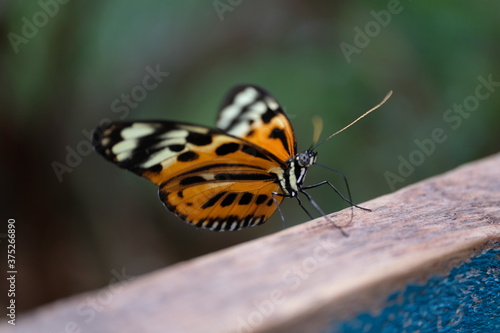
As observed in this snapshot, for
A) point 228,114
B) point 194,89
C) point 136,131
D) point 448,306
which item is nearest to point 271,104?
point 228,114

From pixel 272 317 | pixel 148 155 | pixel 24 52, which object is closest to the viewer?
pixel 272 317

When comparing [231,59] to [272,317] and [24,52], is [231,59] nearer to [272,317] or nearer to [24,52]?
[24,52]

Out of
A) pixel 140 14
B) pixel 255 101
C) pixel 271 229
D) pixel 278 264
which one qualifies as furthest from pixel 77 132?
pixel 278 264

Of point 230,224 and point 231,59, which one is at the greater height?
point 231,59

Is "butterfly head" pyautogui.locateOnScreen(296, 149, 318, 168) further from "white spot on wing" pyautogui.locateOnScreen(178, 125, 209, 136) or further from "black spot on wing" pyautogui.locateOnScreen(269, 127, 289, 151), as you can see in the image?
"white spot on wing" pyautogui.locateOnScreen(178, 125, 209, 136)

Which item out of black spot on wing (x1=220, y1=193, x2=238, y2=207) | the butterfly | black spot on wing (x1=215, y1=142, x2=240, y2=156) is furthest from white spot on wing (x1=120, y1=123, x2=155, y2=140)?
black spot on wing (x1=220, y1=193, x2=238, y2=207)

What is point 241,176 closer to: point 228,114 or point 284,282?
point 228,114
